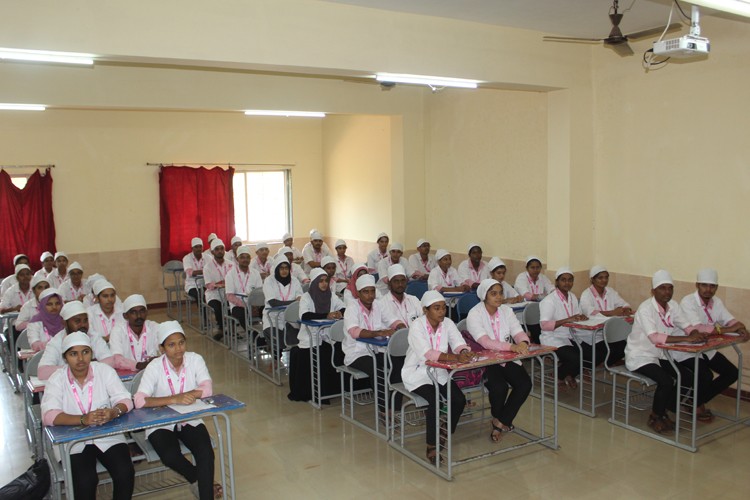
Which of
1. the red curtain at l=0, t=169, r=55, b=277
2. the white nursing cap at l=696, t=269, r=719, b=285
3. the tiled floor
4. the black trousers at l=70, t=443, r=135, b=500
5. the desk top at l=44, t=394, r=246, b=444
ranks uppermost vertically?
the red curtain at l=0, t=169, r=55, b=277

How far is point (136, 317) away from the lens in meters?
5.29

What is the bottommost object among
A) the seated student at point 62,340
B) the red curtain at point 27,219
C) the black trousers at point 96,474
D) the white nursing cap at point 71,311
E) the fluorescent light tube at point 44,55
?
the black trousers at point 96,474

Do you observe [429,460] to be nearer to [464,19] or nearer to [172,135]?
[464,19]

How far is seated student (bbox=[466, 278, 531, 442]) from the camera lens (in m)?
5.34

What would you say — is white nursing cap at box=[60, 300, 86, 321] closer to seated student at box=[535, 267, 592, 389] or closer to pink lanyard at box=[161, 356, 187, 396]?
pink lanyard at box=[161, 356, 187, 396]

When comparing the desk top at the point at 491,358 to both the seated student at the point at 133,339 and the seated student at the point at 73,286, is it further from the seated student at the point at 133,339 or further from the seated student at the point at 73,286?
the seated student at the point at 73,286

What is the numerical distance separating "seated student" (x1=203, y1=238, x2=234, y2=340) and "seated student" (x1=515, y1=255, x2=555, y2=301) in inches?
156

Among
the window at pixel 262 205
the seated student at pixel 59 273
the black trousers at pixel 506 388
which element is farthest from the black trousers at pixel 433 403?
the window at pixel 262 205

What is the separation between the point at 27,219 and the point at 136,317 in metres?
6.61

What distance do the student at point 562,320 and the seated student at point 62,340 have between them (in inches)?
159

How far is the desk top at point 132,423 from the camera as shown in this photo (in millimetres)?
3535

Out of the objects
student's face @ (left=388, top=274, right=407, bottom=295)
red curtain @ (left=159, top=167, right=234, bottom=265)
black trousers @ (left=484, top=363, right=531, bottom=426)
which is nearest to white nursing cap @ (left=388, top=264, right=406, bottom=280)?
student's face @ (left=388, top=274, right=407, bottom=295)

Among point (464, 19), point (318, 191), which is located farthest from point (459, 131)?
point (318, 191)

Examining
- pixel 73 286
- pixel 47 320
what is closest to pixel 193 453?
pixel 47 320
